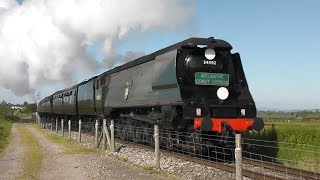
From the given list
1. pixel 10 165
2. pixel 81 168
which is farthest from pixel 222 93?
pixel 10 165

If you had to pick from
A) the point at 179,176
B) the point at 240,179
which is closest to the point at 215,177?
the point at 179,176

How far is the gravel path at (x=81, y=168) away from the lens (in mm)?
10696

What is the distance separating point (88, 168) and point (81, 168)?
0.22m

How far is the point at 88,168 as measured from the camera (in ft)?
39.4

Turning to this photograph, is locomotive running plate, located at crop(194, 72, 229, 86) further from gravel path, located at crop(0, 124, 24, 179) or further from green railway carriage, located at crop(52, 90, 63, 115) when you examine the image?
green railway carriage, located at crop(52, 90, 63, 115)

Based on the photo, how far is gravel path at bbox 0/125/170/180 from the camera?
10696 mm

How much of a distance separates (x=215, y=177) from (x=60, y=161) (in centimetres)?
589

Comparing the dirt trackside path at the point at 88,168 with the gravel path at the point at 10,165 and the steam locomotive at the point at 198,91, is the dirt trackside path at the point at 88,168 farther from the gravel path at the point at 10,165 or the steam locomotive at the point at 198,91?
the steam locomotive at the point at 198,91

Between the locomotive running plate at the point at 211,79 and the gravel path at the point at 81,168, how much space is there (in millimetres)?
3562

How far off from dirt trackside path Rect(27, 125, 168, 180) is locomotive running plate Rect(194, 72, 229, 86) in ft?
11.8

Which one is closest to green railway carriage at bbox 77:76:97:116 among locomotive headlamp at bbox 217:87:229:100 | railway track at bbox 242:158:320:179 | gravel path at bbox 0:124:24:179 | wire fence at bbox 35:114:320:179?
gravel path at bbox 0:124:24:179

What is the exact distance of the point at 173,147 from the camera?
1509cm

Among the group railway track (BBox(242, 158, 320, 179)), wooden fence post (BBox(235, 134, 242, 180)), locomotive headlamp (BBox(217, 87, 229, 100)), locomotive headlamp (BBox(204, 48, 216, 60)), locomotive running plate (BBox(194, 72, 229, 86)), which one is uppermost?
locomotive headlamp (BBox(204, 48, 216, 60))

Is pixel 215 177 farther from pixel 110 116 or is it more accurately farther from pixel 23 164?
pixel 110 116
